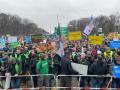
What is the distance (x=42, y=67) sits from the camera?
17.3 metres

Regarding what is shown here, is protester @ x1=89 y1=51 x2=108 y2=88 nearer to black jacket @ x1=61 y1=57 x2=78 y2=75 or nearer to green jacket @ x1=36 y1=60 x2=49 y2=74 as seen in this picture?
black jacket @ x1=61 y1=57 x2=78 y2=75

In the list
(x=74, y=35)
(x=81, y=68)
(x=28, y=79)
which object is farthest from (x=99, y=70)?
(x=74, y=35)

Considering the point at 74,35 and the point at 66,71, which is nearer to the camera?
the point at 66,71

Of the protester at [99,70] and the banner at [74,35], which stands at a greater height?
the banner at [74,35]

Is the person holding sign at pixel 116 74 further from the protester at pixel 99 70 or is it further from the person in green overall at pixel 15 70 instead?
the person in green overall at pixel 15 70

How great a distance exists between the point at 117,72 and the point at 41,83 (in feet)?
10.9

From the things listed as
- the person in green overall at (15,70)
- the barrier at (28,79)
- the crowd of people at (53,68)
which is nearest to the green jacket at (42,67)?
the crowd of people at (53,68)

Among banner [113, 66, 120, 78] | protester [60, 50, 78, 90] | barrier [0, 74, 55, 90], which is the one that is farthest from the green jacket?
banner [113, 66, 120, 78]

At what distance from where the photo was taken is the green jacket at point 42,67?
1731 centimetres

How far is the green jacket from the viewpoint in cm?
1731

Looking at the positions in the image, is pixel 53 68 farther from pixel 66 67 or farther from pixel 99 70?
pixel 99 70

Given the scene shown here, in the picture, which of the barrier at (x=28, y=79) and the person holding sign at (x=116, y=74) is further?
the barrier at (x=28, y=79)

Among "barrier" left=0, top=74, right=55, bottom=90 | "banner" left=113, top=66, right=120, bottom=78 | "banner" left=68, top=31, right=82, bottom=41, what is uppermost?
"banner" left=68, top=31, right=82, bottom=41

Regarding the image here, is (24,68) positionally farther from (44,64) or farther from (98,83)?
(98,83)
